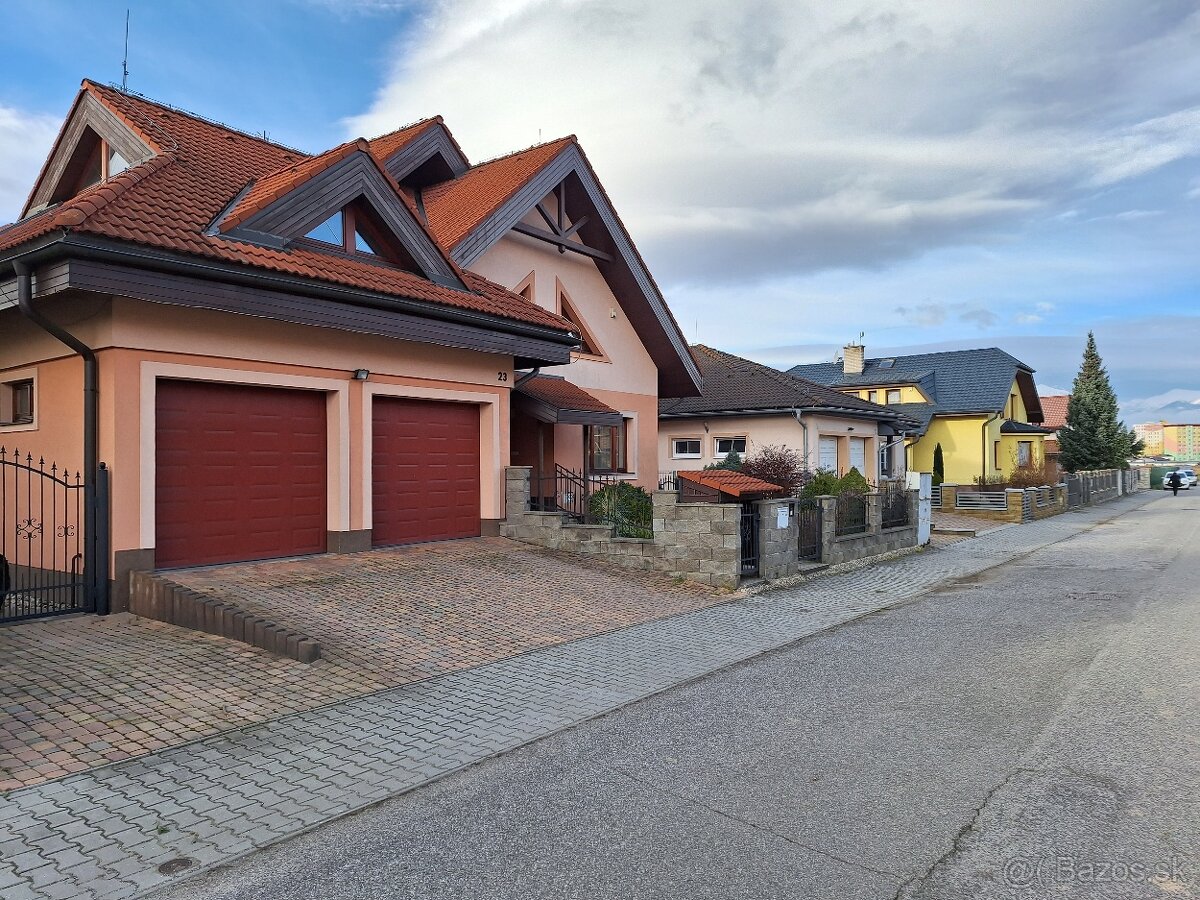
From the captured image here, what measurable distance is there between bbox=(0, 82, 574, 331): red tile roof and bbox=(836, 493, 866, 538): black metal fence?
6134mm

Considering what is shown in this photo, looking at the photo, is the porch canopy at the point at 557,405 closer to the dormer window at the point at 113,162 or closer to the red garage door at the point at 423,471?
the red garage door at the point at 423,471

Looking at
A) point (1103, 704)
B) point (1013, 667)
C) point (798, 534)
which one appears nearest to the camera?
point (1103, 704)

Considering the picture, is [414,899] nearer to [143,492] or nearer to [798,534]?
[143,492]

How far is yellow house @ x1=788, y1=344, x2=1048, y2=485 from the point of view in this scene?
36.1 metres

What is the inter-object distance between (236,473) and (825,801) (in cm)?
804

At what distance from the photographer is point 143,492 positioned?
8695 millimetres

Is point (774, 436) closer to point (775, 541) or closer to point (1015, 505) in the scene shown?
point (1015, 505)

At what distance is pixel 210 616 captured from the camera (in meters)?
7.55

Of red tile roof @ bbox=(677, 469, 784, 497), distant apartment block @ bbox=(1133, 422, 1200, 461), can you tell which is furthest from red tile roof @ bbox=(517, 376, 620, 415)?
distant apartment block @ bbox=(1133, 422, 1200, 461)

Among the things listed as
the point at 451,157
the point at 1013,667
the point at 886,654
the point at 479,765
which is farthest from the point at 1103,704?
the point at 451,157

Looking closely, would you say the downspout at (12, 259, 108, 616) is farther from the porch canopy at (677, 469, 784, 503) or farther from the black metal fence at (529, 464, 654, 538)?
the porch canopy at (677, 469, 784, 503)

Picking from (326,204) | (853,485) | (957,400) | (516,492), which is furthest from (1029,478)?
(326,204)

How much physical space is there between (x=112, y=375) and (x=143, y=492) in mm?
1284

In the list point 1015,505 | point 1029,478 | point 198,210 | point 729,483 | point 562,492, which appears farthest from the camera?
point 1029,478
